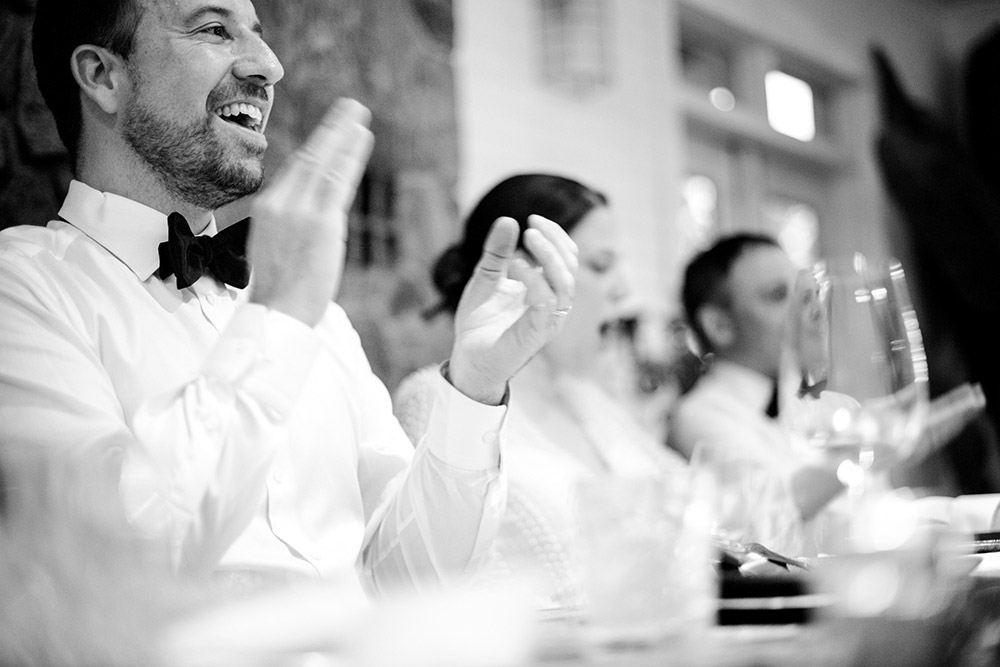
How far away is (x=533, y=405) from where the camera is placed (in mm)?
1912

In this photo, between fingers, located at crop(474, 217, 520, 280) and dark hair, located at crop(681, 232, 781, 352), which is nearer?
fingers, located at crop(474, 217, 520, 280)

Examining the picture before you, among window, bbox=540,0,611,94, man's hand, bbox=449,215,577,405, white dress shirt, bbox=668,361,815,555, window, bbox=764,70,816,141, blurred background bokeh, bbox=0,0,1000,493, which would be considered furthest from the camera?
window, bbox=764,70,816,141

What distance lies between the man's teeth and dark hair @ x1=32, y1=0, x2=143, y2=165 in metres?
0.11

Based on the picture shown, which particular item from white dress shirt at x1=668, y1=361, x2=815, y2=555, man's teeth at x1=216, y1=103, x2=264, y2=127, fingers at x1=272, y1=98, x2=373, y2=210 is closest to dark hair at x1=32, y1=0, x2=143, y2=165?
man's teeth at x1=216, y1=103, x2=264, y2=127

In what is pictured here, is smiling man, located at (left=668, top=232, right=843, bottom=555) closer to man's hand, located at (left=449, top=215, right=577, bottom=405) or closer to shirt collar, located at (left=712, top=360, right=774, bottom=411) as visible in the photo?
shirt collar, located at (left=712, top=360, right=774, bottom=411)

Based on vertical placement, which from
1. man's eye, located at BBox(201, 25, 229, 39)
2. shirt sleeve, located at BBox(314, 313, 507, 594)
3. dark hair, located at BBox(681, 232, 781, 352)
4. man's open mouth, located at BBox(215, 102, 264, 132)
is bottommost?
shirt sleeve, located at BBox(314, 313, 507, 594)

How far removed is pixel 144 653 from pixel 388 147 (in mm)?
1274

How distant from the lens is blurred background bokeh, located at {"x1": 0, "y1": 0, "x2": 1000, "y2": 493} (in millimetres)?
1567

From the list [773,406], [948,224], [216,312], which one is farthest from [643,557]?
[948,224]

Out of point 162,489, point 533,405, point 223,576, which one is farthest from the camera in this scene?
point 533,405

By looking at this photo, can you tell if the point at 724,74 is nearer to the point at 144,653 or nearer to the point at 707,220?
the point at 707,220

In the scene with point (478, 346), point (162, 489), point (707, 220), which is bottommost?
point (162, 489)

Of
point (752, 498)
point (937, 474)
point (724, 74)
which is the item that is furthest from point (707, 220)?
point (752, 498)

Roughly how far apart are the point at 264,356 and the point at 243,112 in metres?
0.38
